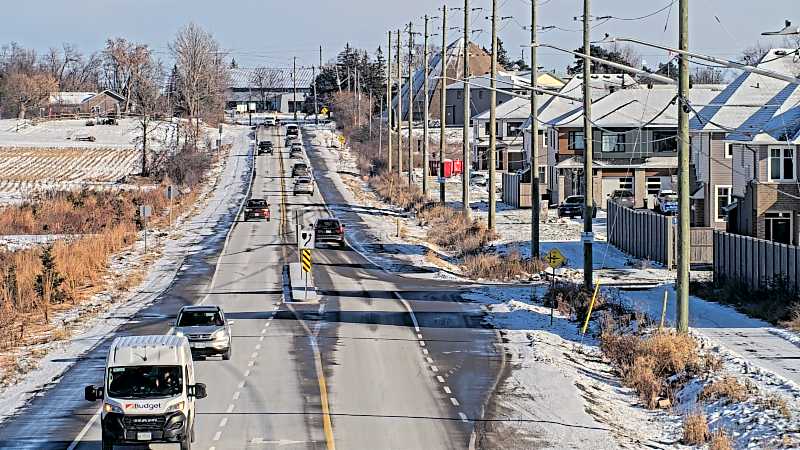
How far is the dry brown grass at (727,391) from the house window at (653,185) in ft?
192

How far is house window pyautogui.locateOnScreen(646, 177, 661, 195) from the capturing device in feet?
272

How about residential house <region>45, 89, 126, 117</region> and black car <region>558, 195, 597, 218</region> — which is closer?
black car <region>558, 195, 597, 218</region>

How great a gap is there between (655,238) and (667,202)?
18517 millimetres

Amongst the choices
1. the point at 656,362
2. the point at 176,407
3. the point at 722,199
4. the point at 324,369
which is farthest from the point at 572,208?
the point at 176,407

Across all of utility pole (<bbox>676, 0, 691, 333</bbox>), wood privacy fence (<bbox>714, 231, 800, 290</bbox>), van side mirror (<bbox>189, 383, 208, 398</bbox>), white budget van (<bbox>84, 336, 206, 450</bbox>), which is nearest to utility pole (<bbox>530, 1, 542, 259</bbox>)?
wood privacy fence (<bbox>714, 231, 800, 290</bbox>)

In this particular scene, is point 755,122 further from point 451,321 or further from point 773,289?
point 451,321

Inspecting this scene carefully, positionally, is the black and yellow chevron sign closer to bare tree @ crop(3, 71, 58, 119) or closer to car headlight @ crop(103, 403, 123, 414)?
car headlight @ crop(103, 403, 123, 414)

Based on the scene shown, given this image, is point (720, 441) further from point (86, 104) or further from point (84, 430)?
point (86, 104)

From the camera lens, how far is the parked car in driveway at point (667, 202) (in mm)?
68681

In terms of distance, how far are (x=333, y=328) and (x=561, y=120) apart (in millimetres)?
51356

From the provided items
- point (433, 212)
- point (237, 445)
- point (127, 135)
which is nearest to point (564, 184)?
point (433, 212)

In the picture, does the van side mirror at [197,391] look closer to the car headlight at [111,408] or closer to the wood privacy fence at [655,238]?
the car headlight at [111,408]

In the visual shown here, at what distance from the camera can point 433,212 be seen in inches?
3014

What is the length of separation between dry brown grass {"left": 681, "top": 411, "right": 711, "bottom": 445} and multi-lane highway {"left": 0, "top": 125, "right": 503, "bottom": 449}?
402 cm
